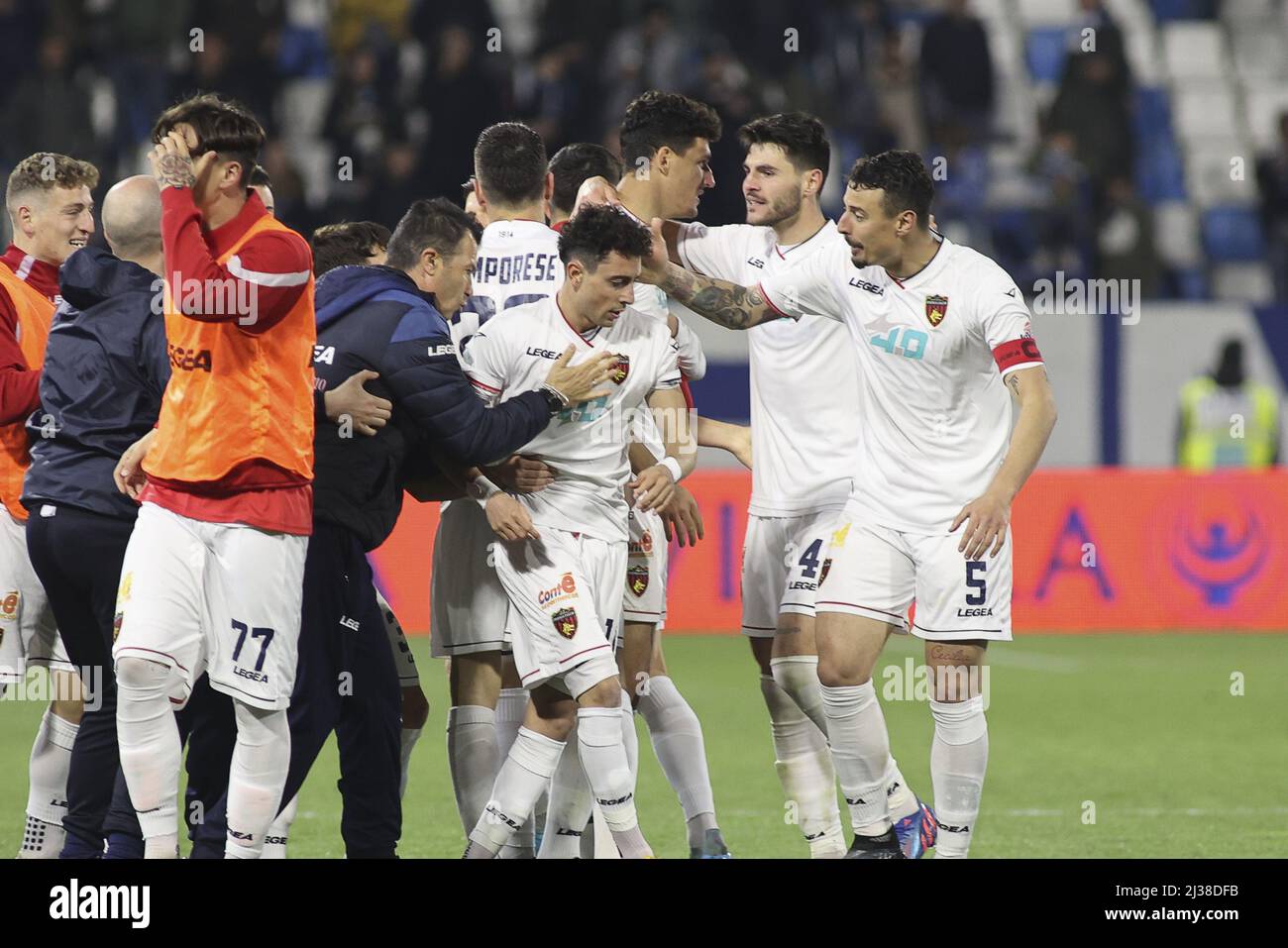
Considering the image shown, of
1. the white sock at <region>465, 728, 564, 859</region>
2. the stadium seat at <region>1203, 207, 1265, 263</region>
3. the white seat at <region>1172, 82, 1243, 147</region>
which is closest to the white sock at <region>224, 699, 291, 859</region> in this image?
the white sock at <region>465, 728, 564, 859</region>

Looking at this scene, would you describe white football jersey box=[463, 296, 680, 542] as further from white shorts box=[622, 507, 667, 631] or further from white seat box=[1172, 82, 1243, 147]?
white seat box=[1172, 82, 1243, 147]

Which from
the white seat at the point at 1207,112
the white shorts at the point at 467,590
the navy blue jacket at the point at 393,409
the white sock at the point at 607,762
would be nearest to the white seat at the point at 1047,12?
the white seat at the point at 1207,112

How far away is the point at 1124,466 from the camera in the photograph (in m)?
15.1

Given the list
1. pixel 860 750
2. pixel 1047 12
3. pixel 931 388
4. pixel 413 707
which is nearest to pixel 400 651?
pixel 413 707

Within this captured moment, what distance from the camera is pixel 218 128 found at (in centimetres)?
509

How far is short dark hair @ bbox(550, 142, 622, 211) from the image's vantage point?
6824 millimetres

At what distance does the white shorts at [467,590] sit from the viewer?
6203mm

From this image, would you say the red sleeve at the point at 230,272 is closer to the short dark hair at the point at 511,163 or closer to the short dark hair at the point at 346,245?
the short dark hair at the point at 346,245

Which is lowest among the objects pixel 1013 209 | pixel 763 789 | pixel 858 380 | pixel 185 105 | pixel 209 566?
pixel 763 789

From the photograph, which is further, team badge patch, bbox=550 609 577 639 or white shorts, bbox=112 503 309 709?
team badge patch, bbox=550 609 577 639

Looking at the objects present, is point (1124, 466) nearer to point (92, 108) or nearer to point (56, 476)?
point (92, 108)

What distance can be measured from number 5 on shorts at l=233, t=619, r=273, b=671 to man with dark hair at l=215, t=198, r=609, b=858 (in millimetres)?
335
